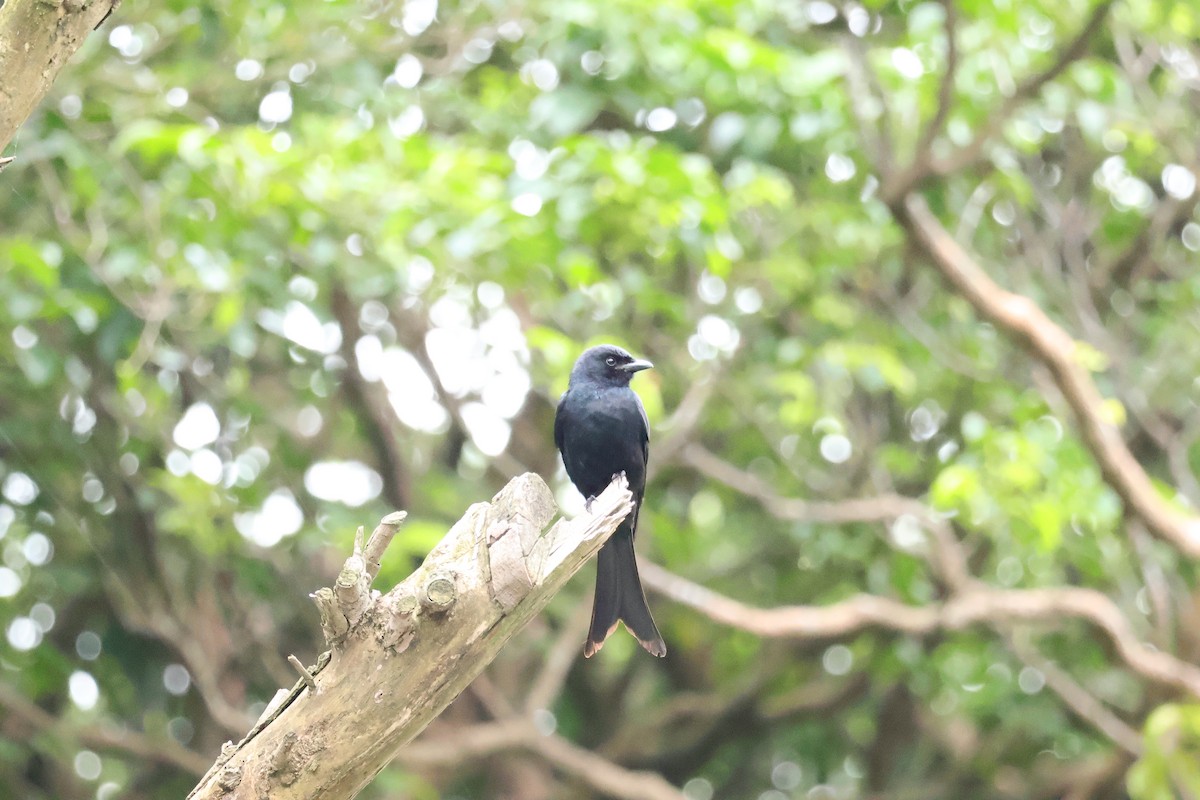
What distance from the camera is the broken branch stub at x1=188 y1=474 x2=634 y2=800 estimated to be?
2160 mm

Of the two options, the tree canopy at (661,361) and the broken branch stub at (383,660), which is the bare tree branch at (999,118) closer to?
the tree canopy at (661,361)

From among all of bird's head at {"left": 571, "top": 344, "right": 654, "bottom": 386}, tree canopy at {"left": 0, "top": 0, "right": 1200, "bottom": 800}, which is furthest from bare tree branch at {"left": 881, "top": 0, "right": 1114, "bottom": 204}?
bird's head at {"left": 571, "top": 344, "right": 654, "bottom": 386}

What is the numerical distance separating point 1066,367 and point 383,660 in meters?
3.89

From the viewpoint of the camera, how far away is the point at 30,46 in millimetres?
1908

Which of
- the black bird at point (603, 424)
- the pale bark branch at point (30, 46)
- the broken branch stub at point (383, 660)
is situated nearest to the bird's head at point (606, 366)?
the black bird at point (603, 424)

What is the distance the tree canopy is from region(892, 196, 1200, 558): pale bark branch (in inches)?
0.8

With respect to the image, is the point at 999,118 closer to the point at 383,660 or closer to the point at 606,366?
the point at 606,366

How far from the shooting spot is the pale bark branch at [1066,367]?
17.6 feet

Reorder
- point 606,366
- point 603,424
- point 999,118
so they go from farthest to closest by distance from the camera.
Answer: point 999,118 < point 606,366 < point 603,424

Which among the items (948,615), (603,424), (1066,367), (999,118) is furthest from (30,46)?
(948,615)

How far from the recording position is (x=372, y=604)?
218 cm

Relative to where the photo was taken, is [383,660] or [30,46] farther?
[383,660]

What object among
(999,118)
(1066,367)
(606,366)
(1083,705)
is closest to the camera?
(606,366)

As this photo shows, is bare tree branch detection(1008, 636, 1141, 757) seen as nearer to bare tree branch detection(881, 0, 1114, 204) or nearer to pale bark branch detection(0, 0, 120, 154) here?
bare tree branch detection(881, 0, 1114, 204)
